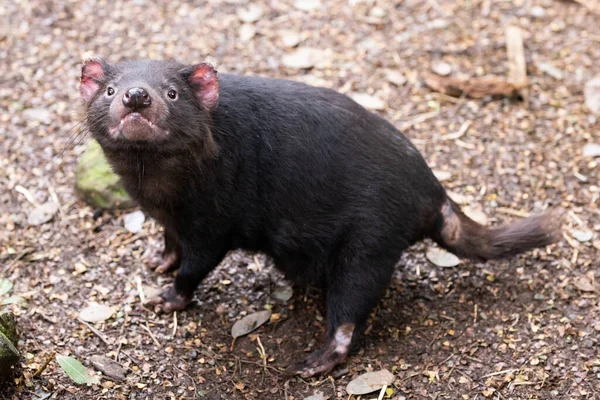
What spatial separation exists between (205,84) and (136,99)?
531 millimetres

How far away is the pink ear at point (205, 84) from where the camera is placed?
4.47 m

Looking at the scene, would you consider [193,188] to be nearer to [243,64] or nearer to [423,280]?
[423,280]

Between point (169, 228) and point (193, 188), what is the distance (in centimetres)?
42

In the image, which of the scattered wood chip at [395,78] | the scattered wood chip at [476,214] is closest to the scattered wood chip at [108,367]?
the scattered wood chip at [476,214]

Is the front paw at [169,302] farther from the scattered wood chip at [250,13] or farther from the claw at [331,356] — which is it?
the scattered wood chip at [250,13]

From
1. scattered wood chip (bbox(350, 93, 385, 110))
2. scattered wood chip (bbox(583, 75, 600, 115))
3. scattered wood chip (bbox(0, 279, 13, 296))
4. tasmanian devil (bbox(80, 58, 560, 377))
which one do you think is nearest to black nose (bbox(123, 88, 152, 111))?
tasmanian devil (bbox(80, 58, 560, 377))

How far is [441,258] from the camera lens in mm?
5691

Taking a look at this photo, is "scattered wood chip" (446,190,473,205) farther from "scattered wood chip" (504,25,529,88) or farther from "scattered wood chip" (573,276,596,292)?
"scattered wood chip" (504,25,529,88)

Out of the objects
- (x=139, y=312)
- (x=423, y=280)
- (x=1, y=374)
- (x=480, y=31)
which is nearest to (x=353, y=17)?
(x=480, y=31)

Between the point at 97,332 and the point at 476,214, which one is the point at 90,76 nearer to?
the point at 97,332

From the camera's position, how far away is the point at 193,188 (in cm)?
471

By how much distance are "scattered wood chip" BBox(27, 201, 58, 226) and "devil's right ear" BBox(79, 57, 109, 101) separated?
5.31ft

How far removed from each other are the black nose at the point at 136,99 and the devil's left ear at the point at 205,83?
416mm

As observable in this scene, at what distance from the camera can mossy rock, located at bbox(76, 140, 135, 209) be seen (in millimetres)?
5961
